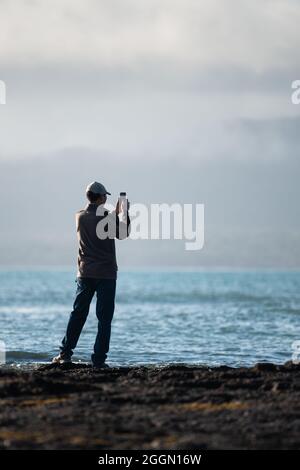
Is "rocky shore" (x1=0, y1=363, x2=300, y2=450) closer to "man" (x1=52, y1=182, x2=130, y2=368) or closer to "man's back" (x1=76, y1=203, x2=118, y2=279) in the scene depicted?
"man" (x1=52, y1=182, x2=130, y2=368)

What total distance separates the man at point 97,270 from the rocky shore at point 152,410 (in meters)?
1.84

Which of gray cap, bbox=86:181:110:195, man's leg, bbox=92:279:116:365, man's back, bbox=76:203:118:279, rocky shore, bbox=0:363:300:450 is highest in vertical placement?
gray cap, bbox=86:181:110:195

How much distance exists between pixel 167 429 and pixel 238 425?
21.6 inches

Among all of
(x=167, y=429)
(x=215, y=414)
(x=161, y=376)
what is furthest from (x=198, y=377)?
(x=167, y=429)

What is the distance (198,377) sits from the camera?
10.1 metres

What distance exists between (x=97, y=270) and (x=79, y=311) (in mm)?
538

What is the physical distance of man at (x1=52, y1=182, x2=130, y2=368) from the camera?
12586mm

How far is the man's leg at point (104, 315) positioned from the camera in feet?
41.3

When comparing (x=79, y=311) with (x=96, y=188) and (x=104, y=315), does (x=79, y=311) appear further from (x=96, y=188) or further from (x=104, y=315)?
(x=96, y=188)

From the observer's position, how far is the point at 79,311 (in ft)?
41.7

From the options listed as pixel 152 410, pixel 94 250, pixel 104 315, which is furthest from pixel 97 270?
pixel 152 410

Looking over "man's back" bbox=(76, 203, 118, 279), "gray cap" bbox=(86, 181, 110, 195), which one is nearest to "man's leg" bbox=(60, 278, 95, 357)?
"man's back" bbox=(76, 203, 118, 279)
